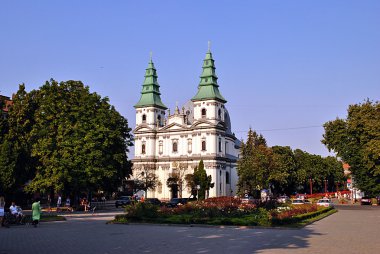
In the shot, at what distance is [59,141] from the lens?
1802 inches

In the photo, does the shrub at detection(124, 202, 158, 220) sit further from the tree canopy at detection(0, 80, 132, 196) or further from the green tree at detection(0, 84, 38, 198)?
the green tree at detection(0, 84, 38, 198)

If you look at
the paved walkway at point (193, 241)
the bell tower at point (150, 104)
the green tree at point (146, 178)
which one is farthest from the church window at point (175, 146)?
the paved walkway at point (193, 241)

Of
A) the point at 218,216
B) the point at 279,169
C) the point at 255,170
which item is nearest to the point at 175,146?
the point at 255,170

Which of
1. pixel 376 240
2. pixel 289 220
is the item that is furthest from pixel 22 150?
pixel 376 240

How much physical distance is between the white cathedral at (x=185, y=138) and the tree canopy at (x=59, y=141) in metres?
38.8

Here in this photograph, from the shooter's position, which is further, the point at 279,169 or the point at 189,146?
the point at 189,146

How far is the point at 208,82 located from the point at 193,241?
7319cm

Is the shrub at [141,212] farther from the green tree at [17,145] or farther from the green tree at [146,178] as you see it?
the green tree at [146,178]

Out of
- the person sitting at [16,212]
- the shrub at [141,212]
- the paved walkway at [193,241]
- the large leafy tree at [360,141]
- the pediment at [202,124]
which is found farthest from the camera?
the pediment at [202,124]

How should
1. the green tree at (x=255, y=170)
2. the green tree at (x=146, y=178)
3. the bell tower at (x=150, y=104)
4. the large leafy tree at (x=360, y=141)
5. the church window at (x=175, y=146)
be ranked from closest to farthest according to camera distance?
1. the large leafy tree at (x=360, y=141)
2. the green tree at (x=255, y=170)
3. the green tree at (x=146, y=178)
4. the church window at (x=175, y=146)
5. the bell tower at (x=150, y=104)

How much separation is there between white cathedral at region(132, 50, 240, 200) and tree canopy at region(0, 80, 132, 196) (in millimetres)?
38827

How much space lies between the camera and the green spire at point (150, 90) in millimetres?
98438

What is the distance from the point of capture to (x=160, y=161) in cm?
9412

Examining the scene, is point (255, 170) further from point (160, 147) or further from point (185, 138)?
point (160, 147)
